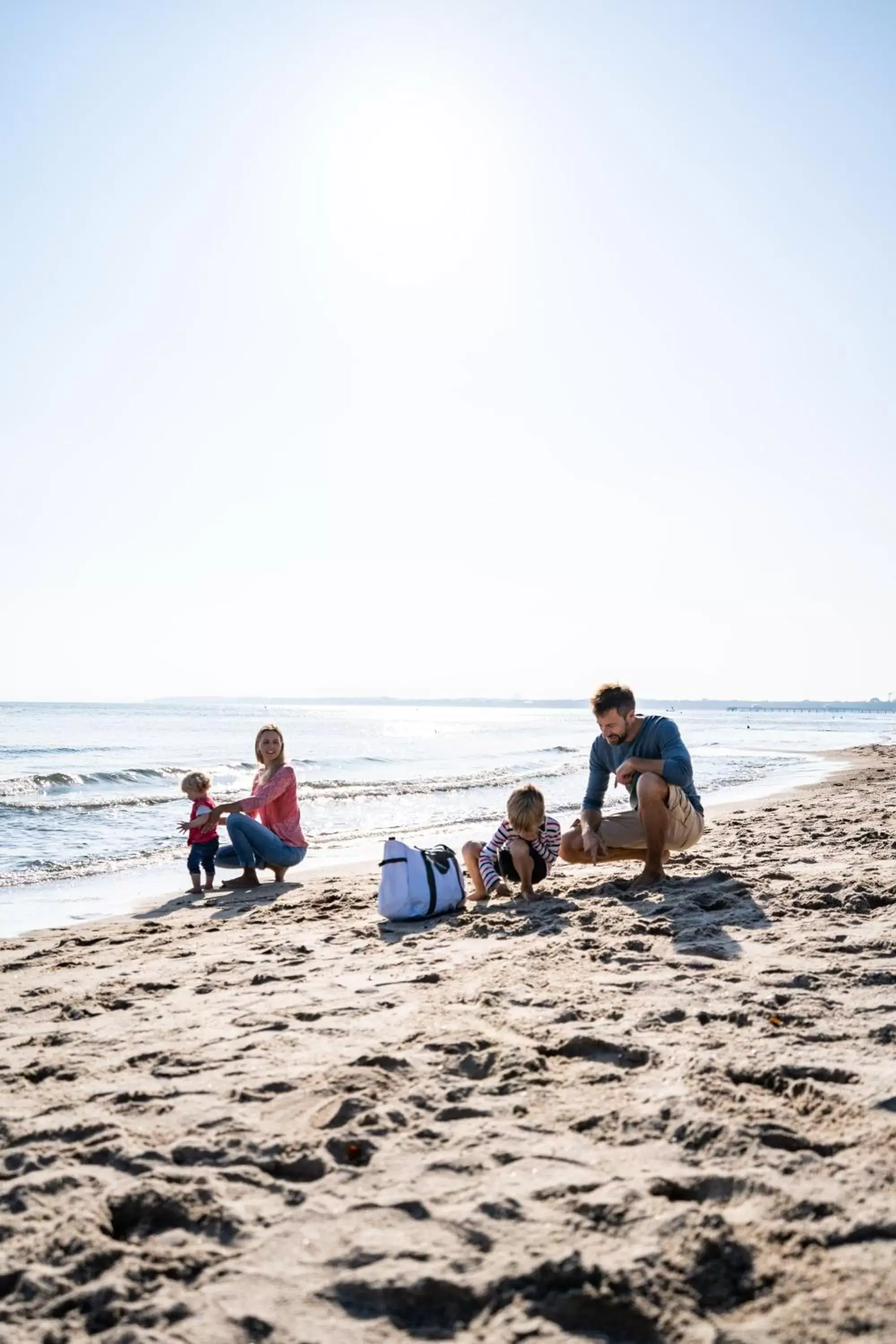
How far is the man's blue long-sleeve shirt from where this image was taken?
22.3 feet

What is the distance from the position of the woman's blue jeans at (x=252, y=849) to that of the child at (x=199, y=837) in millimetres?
128

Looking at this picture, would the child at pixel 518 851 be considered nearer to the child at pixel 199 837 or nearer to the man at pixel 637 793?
the man at pixel 637 793

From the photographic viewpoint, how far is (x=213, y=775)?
79.8 ft

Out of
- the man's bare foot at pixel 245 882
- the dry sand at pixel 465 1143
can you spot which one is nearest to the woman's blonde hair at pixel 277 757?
the man's bare foot at pixel 245 882

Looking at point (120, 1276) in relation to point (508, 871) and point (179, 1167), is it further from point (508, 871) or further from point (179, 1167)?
point (508, 871)

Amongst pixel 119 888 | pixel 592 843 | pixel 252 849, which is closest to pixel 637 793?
pixel 592 843

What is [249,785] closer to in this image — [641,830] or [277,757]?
[277,757]

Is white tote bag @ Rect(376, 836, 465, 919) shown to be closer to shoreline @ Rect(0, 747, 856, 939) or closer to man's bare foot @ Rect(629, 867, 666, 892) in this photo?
man's bare foot @ Rect(629, 867, 666, 892)

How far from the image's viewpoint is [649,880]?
678 cm

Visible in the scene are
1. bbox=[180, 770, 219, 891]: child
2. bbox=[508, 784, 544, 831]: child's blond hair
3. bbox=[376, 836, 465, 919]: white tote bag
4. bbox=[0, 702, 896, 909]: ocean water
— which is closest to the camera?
bbox=[376, 836, 465, 919]: white tote bag

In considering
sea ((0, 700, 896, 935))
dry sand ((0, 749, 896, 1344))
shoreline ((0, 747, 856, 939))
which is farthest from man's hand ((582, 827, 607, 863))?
sea ((0, 700, 896, 935))

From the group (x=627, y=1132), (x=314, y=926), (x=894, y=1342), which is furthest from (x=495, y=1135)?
(x=314, y=926)

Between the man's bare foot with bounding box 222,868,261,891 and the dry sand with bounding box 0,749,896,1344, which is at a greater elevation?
the dry sand with bounding box 0,749,896,1344

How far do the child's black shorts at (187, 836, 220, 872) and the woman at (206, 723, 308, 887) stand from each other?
0.11m
